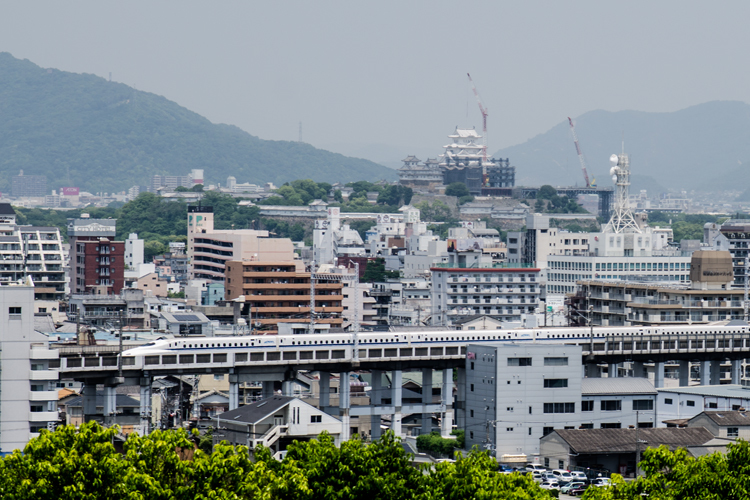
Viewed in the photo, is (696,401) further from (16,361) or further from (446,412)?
(16,361)

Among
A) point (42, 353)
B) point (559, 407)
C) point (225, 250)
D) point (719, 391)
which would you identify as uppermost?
point (225, 250)

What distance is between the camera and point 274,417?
5397cm

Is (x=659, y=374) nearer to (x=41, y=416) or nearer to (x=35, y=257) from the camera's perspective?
(x=41, y=416)

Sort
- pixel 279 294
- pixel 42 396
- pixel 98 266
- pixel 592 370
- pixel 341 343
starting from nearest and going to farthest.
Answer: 1. pixel 42 396
2. pixel 341 343
3. pixel 592 370
4. pixel 279 294
5. pixel 98 266

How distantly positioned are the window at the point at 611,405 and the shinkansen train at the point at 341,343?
31.7 feet

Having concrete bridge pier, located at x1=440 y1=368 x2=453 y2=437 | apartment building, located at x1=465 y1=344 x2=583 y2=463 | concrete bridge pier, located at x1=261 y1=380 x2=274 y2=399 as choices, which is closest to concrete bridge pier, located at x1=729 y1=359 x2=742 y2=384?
concrete bridge pier, located at x1=440 y1=368 x2=453 y2=437

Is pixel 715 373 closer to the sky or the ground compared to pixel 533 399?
closer to the ground

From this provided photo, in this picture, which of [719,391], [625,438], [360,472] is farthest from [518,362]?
[360,472]

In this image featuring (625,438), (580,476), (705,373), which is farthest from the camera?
(705,373)

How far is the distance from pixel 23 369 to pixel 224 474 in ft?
70.3

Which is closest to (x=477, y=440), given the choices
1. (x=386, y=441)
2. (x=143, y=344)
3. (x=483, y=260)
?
(x=143, y=344)

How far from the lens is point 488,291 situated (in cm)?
11056

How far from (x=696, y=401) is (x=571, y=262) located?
5952 cm

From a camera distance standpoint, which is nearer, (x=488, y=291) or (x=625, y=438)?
(x=625, y=438)
